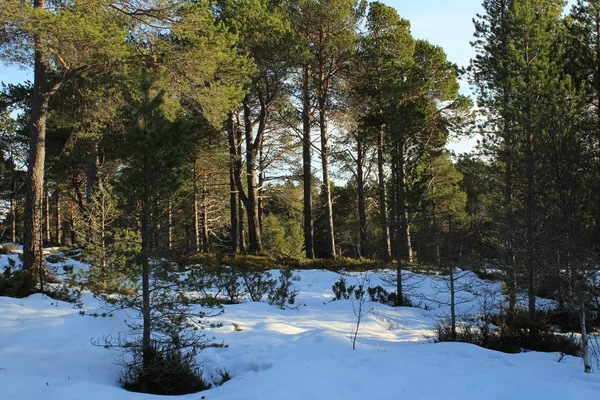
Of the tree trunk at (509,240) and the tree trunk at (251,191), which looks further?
the tree trunk at (251,191)

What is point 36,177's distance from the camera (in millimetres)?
9391

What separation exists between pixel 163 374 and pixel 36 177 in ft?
21.9

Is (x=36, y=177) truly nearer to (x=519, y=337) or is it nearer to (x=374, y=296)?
(x=374, y=296)

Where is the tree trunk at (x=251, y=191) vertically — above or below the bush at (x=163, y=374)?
above

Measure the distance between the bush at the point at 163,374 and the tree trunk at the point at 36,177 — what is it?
5.37 meters

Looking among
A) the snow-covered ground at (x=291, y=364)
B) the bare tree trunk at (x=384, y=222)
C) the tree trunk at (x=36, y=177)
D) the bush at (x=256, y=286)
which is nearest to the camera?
the snow-covered ground at (x=291, y=364)

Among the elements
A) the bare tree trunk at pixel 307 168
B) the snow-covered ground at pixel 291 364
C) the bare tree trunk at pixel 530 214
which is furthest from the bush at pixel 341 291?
the bare tree trunk at pixel 307 168

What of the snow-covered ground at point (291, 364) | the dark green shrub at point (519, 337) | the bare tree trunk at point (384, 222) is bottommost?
the dark green shrub at point (519, 337)

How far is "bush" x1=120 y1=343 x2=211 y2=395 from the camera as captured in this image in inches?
193

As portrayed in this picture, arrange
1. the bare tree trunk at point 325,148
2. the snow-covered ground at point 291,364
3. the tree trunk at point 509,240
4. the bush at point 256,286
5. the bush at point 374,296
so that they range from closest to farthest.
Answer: the snow-covered ground at point 291,364 → the tree trunk at point 509,240 → the bush at point 256,286 → the bush at point 374,296 → the bare tree trunk at point 325,148

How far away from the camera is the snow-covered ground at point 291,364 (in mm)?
4418

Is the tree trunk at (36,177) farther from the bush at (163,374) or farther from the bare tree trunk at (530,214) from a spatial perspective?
the bare tree trunk at (530,214)

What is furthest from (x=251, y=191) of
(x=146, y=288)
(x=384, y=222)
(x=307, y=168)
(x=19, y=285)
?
(x=146, y=288)

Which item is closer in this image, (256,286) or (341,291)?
(256,286)
